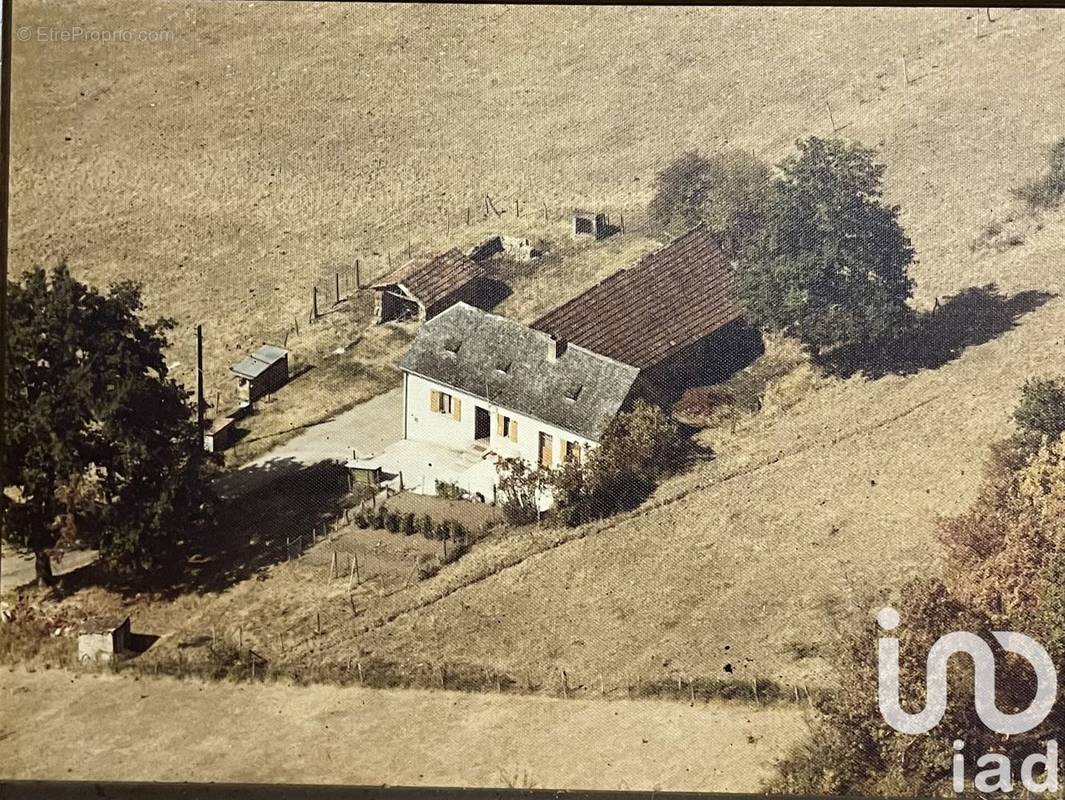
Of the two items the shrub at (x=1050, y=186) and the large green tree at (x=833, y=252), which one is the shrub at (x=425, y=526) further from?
the shrub at (x=1050, y=186)

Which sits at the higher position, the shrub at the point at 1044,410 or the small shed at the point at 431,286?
the small shed at the point at 431,286

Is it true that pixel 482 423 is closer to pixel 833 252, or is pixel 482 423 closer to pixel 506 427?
pixel 506 427

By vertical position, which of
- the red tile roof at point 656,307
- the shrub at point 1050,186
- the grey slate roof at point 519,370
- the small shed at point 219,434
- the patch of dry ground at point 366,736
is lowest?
the patch of dry ground at point 366,736

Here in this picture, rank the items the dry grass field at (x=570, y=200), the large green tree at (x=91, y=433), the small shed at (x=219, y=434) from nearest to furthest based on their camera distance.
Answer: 1. the large green tree at (x=91, y=433)
2. the dry grass field at (x=570, y=200)
3. the small shed at (x=219, y=434)

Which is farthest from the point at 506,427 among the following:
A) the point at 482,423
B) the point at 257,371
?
the point at 257,371

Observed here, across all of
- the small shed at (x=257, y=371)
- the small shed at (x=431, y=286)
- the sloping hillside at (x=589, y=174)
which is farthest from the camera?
the small shed at (x=431, y=286)

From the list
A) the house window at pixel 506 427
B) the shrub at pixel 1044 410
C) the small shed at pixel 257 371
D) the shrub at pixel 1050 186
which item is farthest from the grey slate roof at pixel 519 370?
the shrub at pixel 1050 186
